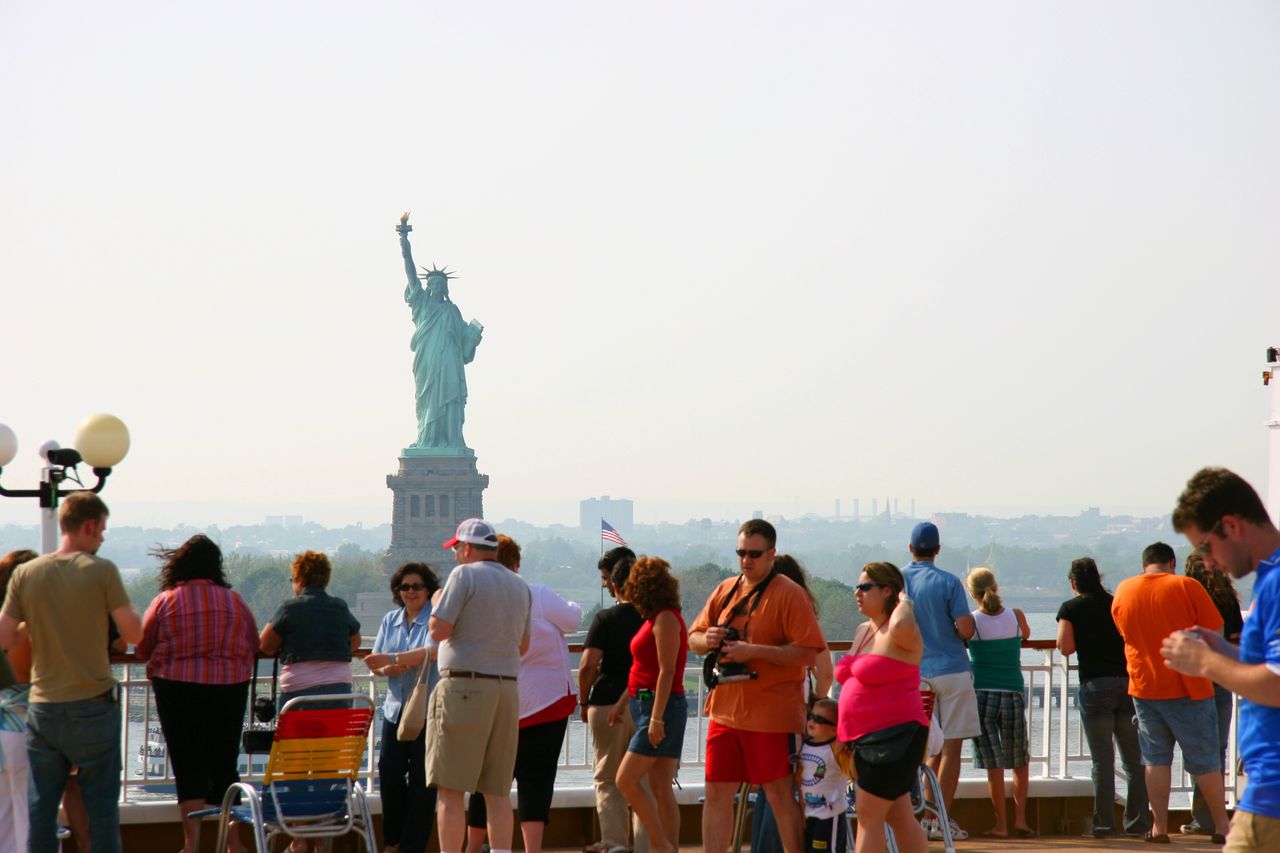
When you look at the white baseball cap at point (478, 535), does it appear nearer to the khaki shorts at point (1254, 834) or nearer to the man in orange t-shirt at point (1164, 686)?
the man in orange t-shirt at point (1164, 686)

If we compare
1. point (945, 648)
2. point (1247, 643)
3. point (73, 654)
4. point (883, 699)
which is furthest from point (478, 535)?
point (1247, 643)

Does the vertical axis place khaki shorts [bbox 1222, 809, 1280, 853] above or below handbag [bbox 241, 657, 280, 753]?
above

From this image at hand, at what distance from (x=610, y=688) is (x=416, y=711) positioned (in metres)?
0.89

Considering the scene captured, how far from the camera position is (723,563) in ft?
610

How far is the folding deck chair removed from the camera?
5.93 m

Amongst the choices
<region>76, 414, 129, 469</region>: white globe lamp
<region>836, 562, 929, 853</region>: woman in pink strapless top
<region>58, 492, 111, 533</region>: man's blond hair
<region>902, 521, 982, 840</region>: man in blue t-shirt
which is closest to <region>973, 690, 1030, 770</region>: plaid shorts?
<region>902, 521, 982, 840</region>: man in blue t-shirt

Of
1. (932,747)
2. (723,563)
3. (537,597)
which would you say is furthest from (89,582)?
(723,563)

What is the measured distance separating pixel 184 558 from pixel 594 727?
1.84 m

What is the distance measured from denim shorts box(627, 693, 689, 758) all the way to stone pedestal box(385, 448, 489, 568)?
2557 inches

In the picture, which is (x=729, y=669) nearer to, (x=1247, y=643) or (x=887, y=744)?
(x=887, y=744)

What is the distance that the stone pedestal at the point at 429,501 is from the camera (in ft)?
236

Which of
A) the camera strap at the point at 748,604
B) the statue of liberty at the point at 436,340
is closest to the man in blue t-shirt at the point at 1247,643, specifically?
the camera strap at the point at 748,604

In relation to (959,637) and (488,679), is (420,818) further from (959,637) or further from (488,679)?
(959,637)

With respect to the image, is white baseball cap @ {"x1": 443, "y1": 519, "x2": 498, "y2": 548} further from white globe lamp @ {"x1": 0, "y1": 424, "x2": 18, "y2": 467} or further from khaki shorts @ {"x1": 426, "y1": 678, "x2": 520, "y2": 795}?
white globe lamp @ {"x1": 0, "y1": 424, "x2": 18, "y2": 467}
